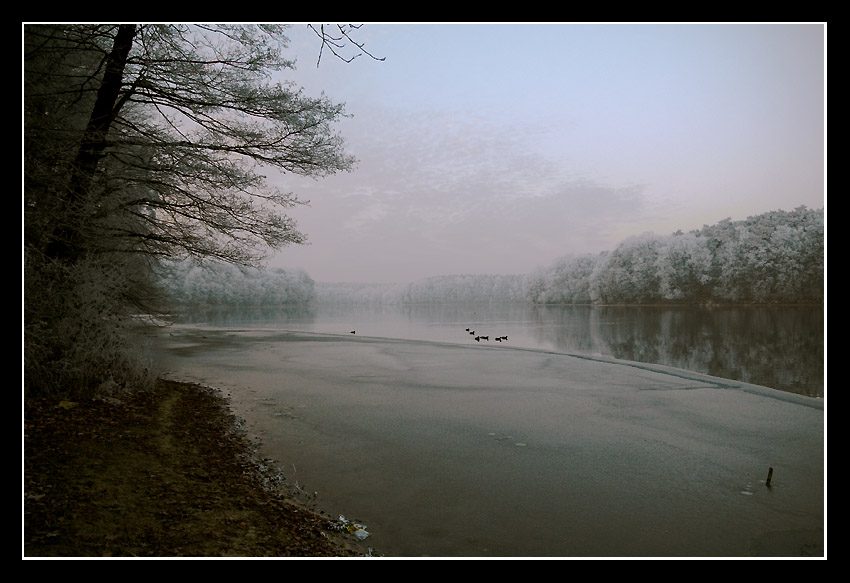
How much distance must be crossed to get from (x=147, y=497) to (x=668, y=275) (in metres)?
26.0

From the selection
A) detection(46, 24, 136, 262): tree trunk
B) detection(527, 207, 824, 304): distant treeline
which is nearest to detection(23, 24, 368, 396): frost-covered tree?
detection(46, 24, 136, 262): tree trunk

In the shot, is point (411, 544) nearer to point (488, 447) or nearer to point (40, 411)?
point (488, 447)

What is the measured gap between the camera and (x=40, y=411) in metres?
4.89

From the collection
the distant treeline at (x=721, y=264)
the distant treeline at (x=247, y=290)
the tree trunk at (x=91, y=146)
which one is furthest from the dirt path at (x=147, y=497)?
the distant treeline at (x=247, y=290)

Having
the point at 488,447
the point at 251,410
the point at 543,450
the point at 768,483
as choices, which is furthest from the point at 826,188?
the point at 251,410

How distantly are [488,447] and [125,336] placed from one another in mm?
5213

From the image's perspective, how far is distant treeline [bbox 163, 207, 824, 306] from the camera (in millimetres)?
8914

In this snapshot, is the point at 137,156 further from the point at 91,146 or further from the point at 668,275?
the point at 668,275

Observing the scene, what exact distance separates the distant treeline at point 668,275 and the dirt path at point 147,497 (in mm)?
3775

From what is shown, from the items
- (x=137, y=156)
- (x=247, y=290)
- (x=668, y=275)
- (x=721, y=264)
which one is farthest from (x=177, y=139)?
(x=247, y=290)

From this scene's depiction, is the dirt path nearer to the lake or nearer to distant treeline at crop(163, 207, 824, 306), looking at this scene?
the lake

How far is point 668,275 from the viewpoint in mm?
24672

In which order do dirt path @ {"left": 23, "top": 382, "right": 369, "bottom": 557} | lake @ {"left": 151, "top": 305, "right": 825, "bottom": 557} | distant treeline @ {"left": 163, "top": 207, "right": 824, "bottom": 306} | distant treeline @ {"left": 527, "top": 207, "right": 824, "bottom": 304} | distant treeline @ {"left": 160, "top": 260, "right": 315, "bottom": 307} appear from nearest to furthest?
1. dirt path @ {"left": 23, "top": 382, "right": 369, "bottom": 557}
2. lake @ {"left": 151, "top": 305, "right": 825, "bottom": 557}
3. distant treeline @ {"left": 527, "top": 207, "right": 824, "bottom": 304}
4. distant treeline @ {"left": 163, "top": 207, "right": 824, "bottom": 306}
5. distant treeline @ {"left": 160, "top": 260, "right": 315, "bottom": 307}

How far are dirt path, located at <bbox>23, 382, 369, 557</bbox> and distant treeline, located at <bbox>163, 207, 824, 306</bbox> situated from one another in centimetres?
378
